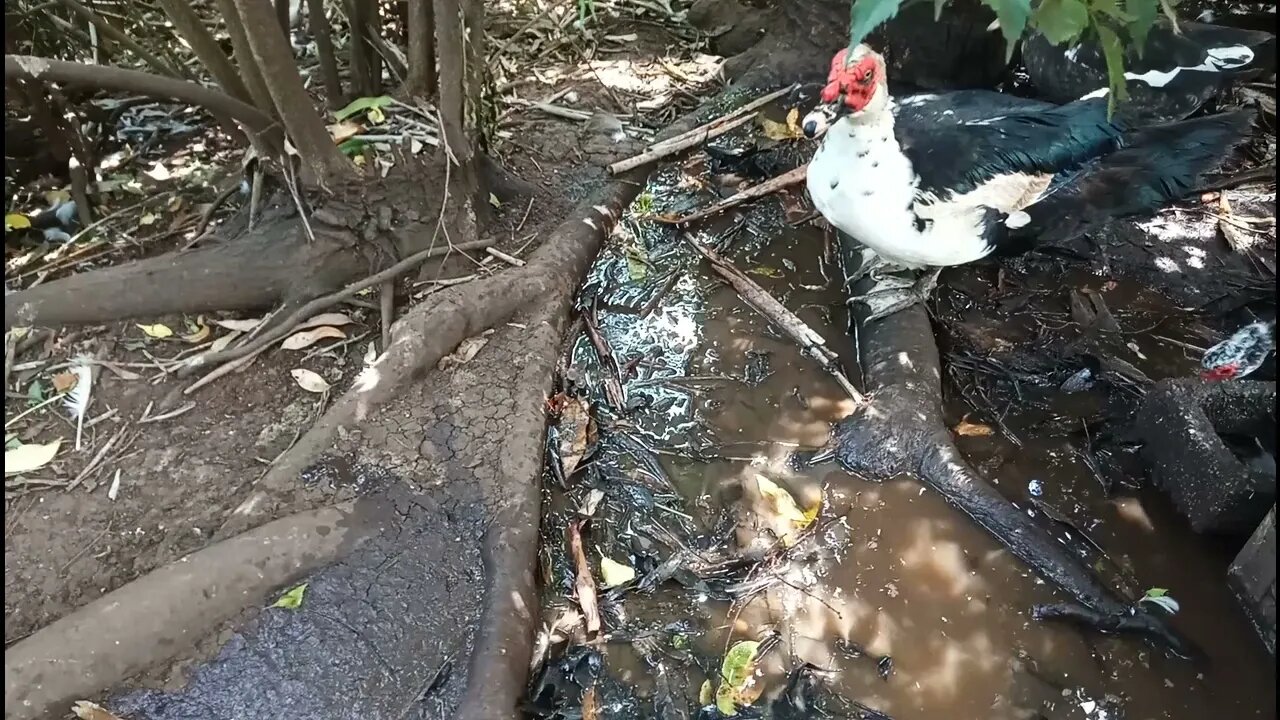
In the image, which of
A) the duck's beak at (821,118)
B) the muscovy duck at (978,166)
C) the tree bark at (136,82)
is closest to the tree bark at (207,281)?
the tree bark at (136,82)

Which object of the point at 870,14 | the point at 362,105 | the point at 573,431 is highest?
the point at 870,14

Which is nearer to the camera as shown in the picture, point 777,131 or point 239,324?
point 239,324

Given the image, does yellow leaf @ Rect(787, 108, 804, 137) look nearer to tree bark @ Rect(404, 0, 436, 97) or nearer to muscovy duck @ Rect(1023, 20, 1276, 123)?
muscovy duck @ Rect(1023, 20, 1276, 123)

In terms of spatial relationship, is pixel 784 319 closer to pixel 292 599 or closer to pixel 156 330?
pixel 292 599

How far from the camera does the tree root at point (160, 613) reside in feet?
6.82

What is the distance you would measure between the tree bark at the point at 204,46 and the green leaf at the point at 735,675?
2.50 meters

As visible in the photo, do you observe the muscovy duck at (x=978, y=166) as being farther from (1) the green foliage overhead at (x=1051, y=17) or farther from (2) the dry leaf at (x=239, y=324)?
(2) the dry leaf at (x=239, y=324)

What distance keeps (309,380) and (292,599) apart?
949 millimetres

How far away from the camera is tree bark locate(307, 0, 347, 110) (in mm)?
3432

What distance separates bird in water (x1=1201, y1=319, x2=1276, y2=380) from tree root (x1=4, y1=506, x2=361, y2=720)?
2.57 m

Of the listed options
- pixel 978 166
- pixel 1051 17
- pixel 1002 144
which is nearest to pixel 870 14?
pixel 1051 17

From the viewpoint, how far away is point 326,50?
345 cm

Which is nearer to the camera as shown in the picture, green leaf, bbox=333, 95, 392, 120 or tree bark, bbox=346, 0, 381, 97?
green leaf, bbox=333, 95, 392, 120

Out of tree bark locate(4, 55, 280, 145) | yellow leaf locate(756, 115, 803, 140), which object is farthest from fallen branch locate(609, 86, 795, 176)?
tree bark locate(4, 55, 280, 145)
